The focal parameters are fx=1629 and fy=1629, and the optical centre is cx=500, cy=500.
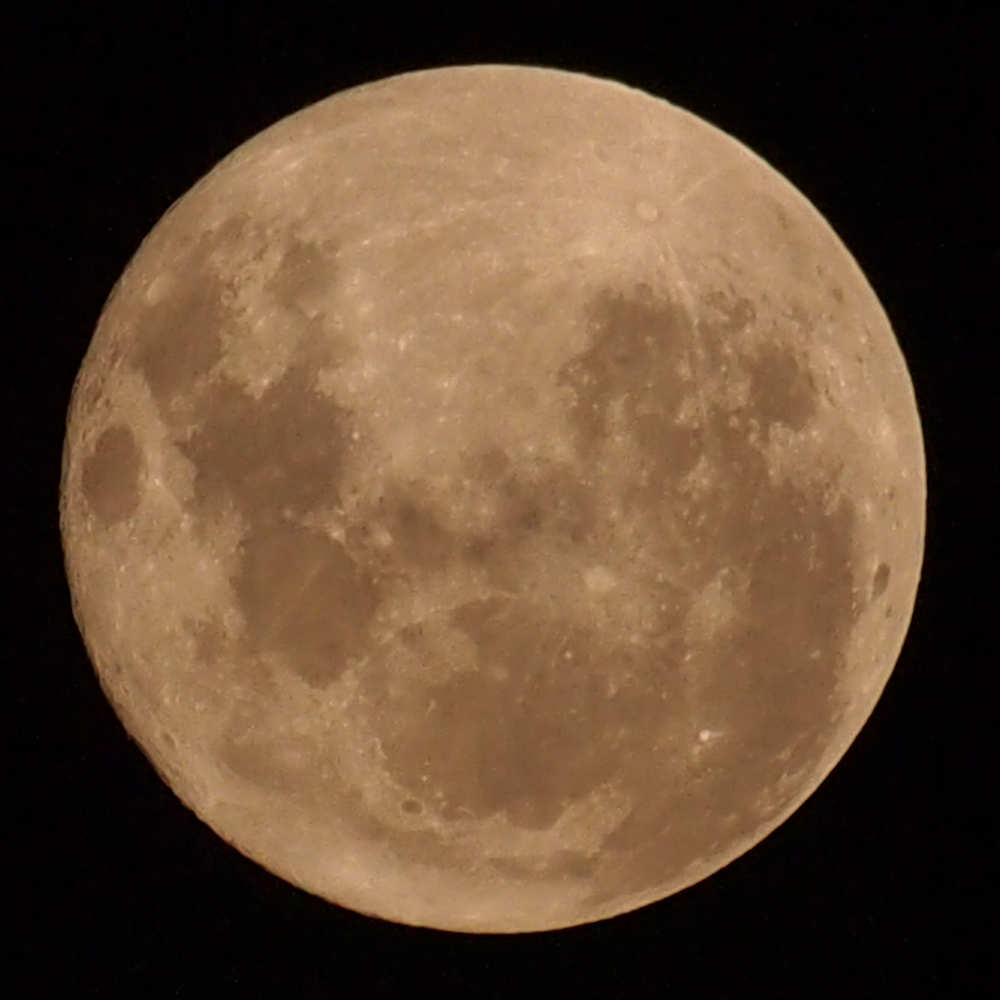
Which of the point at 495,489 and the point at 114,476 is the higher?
the point at 114,476

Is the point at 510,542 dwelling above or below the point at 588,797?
above

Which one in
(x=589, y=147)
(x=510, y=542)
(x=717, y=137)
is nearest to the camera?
(x=510, y=542)

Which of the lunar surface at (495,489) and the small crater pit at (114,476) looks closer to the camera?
the lunar surface at (495,489)

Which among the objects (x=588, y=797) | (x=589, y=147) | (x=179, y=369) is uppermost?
(x=589, y=147)

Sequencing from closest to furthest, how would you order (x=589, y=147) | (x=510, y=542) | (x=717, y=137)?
(x=510, y=542) → (x=589, y=147) → (x=717, y=137)

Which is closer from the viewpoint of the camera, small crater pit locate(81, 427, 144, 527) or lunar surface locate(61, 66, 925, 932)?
lunar surface locate(61, 66, 925, 932)

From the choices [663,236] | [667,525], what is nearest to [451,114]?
[663,236]

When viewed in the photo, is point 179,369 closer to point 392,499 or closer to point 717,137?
point 392,499

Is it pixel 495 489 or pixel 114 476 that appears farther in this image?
pixel 114 476
